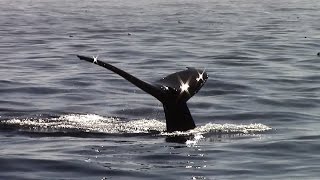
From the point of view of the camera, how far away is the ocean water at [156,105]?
12398mm

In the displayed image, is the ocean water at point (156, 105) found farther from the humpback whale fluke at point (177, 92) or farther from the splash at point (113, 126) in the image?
the humpback whale fluke at point (177, 92)

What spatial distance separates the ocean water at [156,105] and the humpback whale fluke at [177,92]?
0.23 metres

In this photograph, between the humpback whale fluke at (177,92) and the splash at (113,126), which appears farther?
the splash at (113,126)

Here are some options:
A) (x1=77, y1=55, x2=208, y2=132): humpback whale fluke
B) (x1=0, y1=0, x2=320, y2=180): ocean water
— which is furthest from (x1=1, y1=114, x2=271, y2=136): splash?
(x1=77, y1=55, x2=208, y2=132): humpback whale fluke

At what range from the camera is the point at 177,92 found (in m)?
14.0

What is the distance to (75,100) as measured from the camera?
62.4 ft

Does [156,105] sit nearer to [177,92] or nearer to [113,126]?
[113,126]

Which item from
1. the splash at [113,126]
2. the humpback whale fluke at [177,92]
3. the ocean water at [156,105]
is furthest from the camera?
the splash at [113,126]

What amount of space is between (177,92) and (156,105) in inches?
187

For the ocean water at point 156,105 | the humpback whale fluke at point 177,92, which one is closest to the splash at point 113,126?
the ocean water at point 156,105

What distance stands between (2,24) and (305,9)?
20730mm

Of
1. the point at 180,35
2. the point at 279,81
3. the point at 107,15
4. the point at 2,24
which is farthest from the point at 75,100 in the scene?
the point at 107,15

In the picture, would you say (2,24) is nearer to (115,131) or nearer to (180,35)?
(180,35)

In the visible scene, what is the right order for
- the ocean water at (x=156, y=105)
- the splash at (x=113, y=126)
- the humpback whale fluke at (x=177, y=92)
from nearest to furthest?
the ocean water at (x=156, y=105) → the humpback whale fluke at (x=177, y=92) → the splash at (x=113, y=126)
